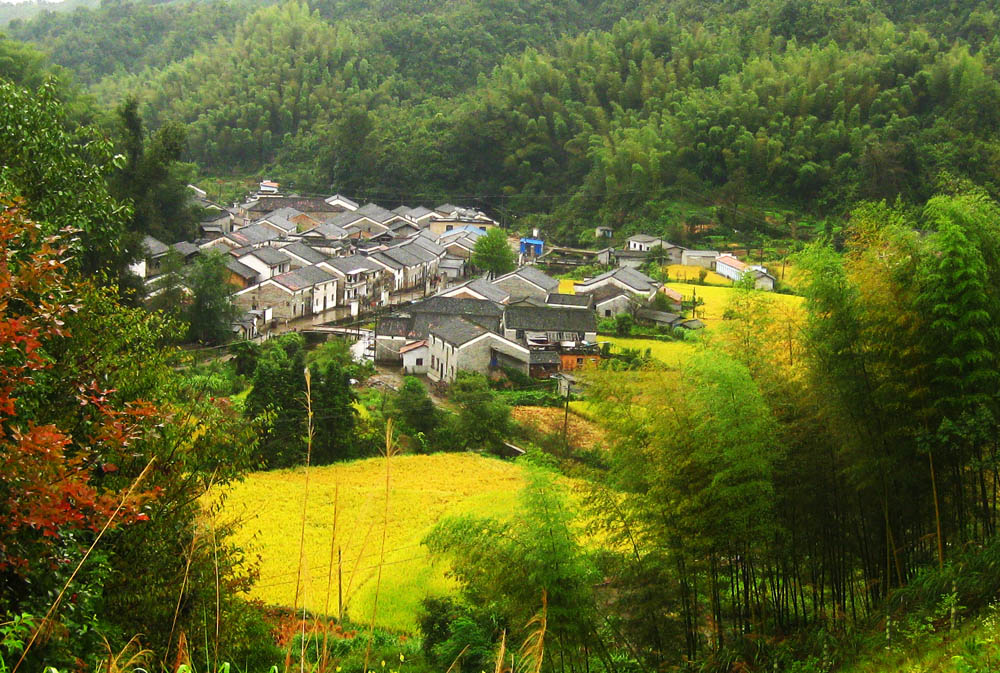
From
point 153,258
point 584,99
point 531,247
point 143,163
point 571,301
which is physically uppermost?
point 584,99

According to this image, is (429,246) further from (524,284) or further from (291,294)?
(291,294)

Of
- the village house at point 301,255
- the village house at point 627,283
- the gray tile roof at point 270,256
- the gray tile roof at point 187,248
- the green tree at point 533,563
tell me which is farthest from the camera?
the village house at point 301,255

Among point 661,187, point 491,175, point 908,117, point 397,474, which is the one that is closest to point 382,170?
point 491,175

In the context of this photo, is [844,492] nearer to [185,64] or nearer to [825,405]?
[825,405]

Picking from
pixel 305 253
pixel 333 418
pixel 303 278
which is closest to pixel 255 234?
pixel 305 253

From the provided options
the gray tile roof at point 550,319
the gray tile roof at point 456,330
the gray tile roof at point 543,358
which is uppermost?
the gray tile roof at point 456,330

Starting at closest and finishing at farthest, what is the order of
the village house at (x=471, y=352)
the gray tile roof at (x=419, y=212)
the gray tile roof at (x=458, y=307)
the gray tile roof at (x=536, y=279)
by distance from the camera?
the village house at (x=471, y=352) < the gray tile roof at (x=458, y=307) < the gray tile roof at (x=536, y=279) < the gray tile roof at (x=419, y=212)

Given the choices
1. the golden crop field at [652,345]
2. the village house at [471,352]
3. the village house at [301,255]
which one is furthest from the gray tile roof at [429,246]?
the village house at [471,352]

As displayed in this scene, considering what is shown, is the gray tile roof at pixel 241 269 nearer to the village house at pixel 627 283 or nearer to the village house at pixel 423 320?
the village house at pixel 423 320

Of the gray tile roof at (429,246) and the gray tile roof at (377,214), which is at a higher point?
the gray tile roof at (377,214)
